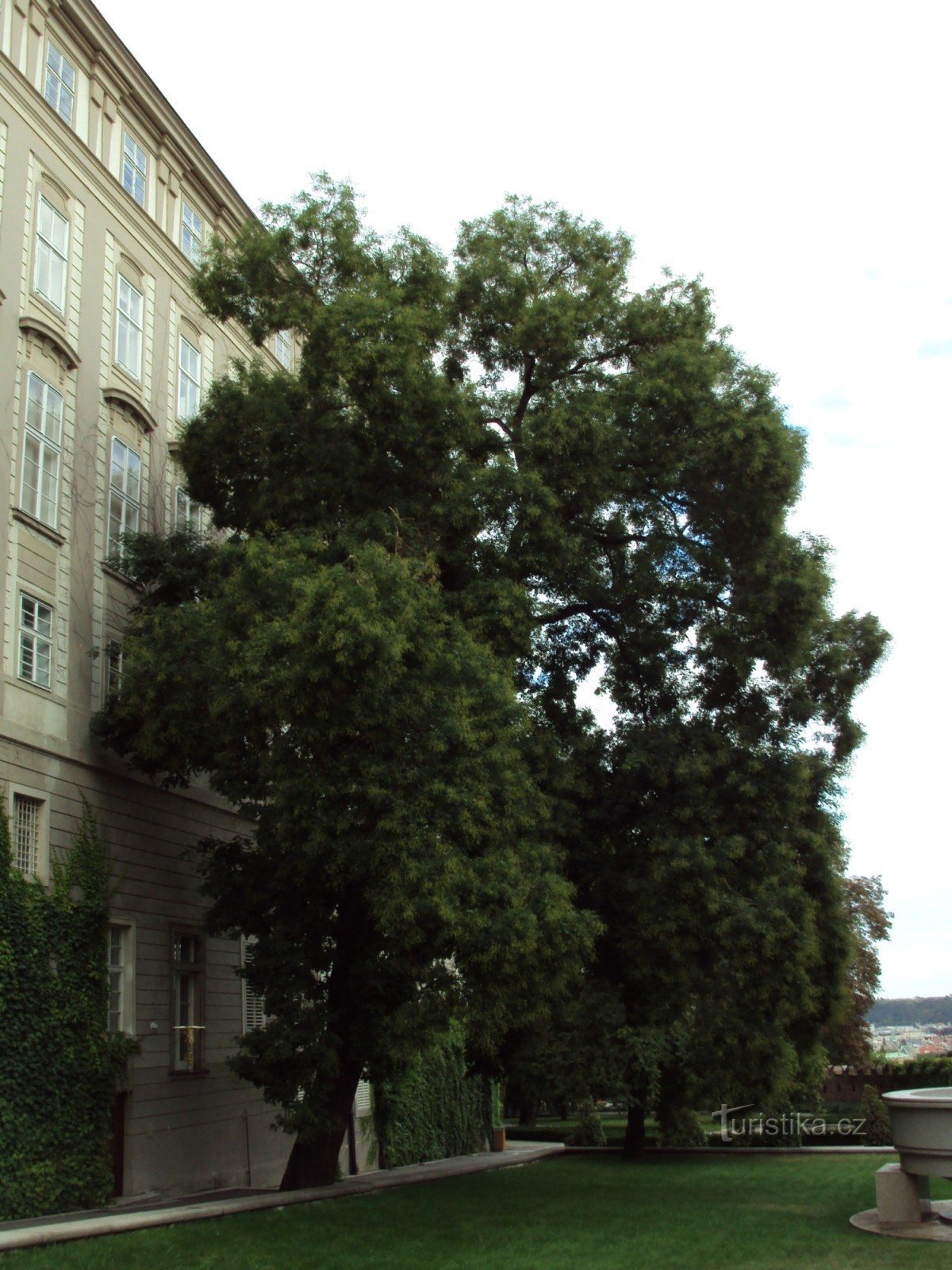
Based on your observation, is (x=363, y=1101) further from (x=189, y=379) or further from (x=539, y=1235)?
(x=189, y=379)

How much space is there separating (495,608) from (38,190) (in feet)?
33.0

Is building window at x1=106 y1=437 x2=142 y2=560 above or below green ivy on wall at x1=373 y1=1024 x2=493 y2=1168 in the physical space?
above

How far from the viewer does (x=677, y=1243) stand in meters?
13.9

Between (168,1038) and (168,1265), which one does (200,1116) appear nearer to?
(168,1038)

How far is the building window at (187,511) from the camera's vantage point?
23.5 metres

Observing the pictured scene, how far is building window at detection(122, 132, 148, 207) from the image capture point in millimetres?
23438

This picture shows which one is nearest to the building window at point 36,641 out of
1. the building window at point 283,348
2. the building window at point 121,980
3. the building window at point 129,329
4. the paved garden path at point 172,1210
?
the building window at point 121,980

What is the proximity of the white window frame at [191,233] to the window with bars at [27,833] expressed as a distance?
12516 millimetres

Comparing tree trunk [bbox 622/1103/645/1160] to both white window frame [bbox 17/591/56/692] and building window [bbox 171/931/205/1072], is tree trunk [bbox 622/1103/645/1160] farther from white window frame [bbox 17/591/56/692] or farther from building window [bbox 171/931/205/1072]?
white window frame [bbox 17/591/56/692]

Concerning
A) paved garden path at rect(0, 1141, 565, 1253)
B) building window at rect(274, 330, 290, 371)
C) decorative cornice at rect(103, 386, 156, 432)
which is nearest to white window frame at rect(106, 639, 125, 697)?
decorative cornice at rect(103, 386, 156, 432)

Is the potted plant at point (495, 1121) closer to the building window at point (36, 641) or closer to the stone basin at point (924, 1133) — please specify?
the building window at point (36, 641)

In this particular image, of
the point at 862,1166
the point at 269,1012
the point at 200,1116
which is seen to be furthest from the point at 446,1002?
the point at 862,1166

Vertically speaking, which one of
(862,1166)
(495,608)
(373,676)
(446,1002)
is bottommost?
(862,1166)

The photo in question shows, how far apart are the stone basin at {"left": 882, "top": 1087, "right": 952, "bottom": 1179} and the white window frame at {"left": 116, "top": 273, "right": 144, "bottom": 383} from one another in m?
17.0
